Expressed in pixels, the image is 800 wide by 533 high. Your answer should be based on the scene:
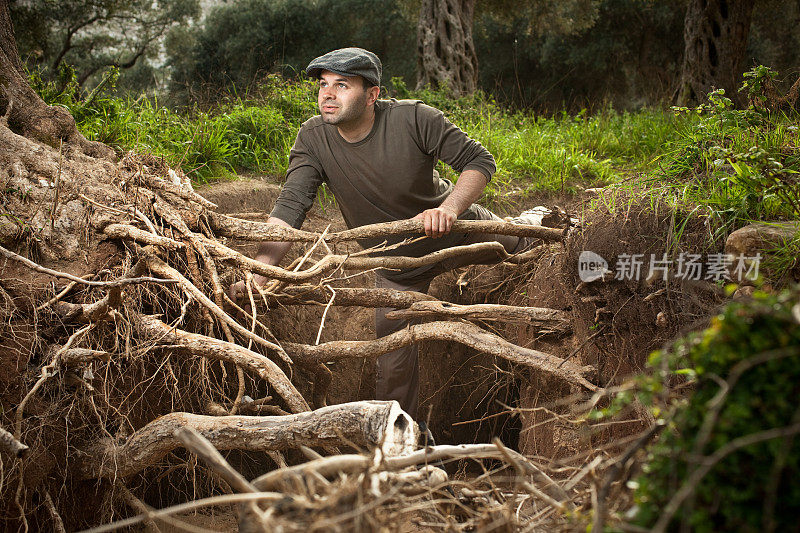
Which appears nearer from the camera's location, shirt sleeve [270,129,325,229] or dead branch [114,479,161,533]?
dead branch [114,479,161,533]

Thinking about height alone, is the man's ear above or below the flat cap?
below

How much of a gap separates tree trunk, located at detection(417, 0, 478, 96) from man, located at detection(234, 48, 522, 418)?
3.98 meters

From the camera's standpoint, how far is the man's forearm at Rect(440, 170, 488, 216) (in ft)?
11.5

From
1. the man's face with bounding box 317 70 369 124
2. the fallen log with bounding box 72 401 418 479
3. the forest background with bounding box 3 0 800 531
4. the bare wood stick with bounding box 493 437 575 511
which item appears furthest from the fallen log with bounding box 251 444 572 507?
the man's face with bounding box 317 70 369 124

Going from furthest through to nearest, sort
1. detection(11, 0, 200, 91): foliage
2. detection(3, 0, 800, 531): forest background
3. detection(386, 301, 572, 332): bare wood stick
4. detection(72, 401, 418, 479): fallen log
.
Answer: detection(11, 0, 200, 91): foliage < detection(386, 301, 572, 332): bare wood stick < detection(3, 0, 800, 531): forest background < detection(72, 401, 418, 479): fallen log

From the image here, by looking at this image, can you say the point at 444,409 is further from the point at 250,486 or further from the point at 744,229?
the point at 250,486

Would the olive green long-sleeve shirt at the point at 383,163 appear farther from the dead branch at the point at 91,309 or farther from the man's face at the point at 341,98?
the dead branch at the point at 91,309

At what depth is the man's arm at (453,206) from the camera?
3326 millimetres

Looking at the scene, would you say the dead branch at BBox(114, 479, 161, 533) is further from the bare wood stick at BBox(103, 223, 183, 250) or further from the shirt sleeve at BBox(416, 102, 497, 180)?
the shirt sleeve at BBox(416, 102, 497, 180)

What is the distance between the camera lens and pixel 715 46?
676cm

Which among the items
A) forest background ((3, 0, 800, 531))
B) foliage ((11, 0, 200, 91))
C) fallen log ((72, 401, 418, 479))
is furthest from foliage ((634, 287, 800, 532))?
foliage ((11, 0, 200, 91))

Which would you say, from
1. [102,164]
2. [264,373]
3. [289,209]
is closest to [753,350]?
[264,373]

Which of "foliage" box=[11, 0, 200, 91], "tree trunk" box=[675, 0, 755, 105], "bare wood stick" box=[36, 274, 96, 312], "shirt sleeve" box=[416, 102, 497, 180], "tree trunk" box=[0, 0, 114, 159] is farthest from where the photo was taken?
"foliage" box=[11, 0, 200, 91]
